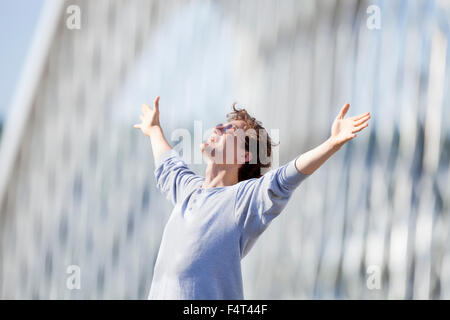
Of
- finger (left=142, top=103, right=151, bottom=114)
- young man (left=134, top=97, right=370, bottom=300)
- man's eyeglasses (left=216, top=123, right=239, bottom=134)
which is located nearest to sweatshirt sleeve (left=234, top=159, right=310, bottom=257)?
young man (left=134, top=97, right=370, bottom=300)

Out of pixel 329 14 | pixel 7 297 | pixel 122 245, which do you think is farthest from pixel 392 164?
pixel 7 297

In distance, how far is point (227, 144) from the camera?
51.3 inches

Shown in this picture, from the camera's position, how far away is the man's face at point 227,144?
1.29 meters

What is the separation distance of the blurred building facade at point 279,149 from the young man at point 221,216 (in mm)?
1019

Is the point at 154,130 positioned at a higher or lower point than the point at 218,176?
higher

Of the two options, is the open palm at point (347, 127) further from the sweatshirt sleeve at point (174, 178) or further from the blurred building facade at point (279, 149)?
the blurred building facade at point (279, 149)

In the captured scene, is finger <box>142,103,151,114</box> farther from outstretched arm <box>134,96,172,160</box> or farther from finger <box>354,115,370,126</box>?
finger <box>354,115,370,126</box>

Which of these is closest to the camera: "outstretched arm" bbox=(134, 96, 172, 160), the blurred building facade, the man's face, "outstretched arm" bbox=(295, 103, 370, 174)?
"outstretched arm" bbox=(295, 103, 370, 174)

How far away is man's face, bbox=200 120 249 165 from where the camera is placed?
1285 millimetres

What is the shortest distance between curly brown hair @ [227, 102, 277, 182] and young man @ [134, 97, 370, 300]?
45 mm

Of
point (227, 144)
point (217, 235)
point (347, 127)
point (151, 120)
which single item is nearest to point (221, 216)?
point (217, 235)

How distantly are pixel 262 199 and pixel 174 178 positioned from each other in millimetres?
245

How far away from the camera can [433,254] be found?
7.06 ft

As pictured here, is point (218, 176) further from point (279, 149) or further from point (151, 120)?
point (279, 149)
